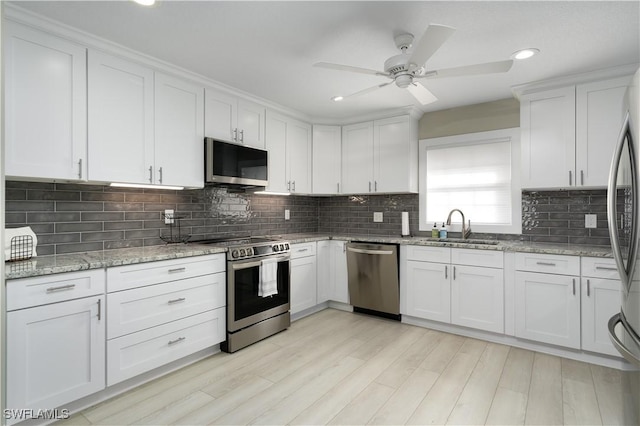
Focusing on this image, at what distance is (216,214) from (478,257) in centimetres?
264

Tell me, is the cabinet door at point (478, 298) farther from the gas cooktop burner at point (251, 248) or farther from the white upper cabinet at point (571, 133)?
the gas cooktop burner at point (251, 248)

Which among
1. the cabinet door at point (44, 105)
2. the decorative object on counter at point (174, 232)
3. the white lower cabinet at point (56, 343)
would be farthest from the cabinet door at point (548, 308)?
the cabinet door at point (44, 105)

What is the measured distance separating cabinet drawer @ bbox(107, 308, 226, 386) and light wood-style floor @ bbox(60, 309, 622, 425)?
15cm

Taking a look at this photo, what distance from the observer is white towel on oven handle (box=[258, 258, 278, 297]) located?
3064 mm

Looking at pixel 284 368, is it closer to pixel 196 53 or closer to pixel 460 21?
pixel 196 53

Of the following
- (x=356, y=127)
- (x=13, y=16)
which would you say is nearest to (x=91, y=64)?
(x=13, y=16)

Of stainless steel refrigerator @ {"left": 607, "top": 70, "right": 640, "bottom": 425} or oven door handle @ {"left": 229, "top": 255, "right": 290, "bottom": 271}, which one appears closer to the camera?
stainless steel refrigerator @ {"left": 607, "top": 70, "right": 640, "bottom": 425}

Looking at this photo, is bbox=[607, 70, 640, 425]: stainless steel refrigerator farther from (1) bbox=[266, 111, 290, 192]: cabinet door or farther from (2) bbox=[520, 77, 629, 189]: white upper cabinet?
(1) bbox=[266, 111, 290, 192]: cabinet door

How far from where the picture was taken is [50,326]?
1.88m

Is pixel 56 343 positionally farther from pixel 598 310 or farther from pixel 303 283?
pixel 598 310

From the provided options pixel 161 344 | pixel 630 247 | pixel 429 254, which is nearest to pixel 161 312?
pixel 161 344

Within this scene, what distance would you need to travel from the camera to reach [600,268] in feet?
8.56

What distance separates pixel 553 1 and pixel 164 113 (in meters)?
2.72

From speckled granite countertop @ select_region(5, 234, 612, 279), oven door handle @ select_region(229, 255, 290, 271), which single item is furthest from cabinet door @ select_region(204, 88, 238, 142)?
oven door handle @ select_region(229, 255, 290, 271)
